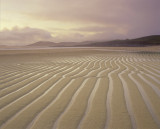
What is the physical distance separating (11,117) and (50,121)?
466mm

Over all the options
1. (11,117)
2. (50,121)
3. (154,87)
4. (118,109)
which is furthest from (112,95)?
(11,117)

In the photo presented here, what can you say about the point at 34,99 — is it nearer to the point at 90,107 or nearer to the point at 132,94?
the point at 90,107

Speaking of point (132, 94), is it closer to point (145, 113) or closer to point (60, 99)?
point (145, 113)

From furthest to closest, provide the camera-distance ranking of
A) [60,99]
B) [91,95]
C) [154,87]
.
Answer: [154,87]
[91,95]
[60,99]

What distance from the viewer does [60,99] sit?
239cm

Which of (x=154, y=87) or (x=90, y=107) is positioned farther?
(x=154, y=87)

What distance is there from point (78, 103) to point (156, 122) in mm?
968

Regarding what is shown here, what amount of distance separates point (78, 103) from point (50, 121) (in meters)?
0.57

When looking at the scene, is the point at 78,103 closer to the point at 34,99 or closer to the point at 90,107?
the point at 90,107

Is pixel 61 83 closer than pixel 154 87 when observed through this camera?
No

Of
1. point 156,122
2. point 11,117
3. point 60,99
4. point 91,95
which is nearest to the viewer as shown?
point 156,122

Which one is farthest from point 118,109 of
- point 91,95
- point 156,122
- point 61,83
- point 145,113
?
point 61,83

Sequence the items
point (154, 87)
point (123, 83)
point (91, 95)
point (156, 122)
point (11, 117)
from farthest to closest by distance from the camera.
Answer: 1. point (123, 83)
2. point (154, 87)
3. point (91, 95)
4. point (11, 117)
5. point (156, 122)

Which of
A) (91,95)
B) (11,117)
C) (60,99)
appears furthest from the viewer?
(91,95)
